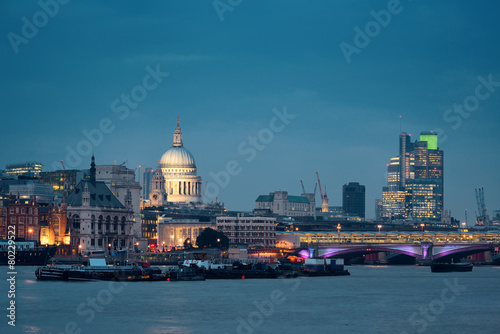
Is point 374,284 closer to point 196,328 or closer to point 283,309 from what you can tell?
point 283,309

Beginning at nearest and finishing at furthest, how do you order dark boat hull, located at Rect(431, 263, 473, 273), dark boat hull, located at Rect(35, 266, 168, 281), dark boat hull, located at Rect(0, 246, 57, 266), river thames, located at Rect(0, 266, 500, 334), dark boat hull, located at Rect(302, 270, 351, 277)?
1. river thames, located at Rect(0, 266, 500, 334)
2. dark boat hull, located at Rect(35, 266, 168, 281)
3. dark boat hull, located at Rect(302, 270, 351, 277)
4. dark boat hull, located at Rect(431, 263, 473, 273)
5. dark boat hull, located at Rect(0, 246, 57, 266)

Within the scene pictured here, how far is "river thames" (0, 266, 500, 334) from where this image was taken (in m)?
86.4

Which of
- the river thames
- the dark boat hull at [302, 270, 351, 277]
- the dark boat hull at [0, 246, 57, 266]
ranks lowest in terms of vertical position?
the river thames

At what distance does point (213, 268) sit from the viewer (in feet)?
499

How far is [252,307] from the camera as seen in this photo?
330 feet

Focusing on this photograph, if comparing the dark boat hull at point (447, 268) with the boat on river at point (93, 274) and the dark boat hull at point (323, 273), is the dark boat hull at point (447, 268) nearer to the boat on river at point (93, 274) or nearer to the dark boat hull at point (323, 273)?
the dark boat hull at point (323, 273)

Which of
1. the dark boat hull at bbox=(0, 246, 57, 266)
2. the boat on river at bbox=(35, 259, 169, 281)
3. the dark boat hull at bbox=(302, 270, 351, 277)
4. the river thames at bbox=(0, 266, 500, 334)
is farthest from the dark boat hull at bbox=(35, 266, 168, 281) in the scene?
the dark boat hull at bbox=(0, 246, 57, 266)

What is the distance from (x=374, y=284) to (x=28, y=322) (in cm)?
5700

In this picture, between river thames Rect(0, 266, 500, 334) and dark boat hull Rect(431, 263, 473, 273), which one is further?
dark boat hull Rect(431, 263, 473, 273)

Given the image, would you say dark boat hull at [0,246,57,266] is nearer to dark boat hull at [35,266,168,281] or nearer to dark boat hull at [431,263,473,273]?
dark boat hull at [35,266,168,281]

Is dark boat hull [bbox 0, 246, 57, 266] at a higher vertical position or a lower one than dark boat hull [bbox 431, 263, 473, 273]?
higher

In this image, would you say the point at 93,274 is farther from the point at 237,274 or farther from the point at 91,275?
the point at 237,274

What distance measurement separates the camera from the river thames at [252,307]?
86438 mm

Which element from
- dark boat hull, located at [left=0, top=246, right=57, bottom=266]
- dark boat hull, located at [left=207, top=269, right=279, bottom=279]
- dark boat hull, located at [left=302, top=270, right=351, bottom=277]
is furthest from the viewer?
dark boat hull, located at [left=0, top=246, right=57, bottom=266]
